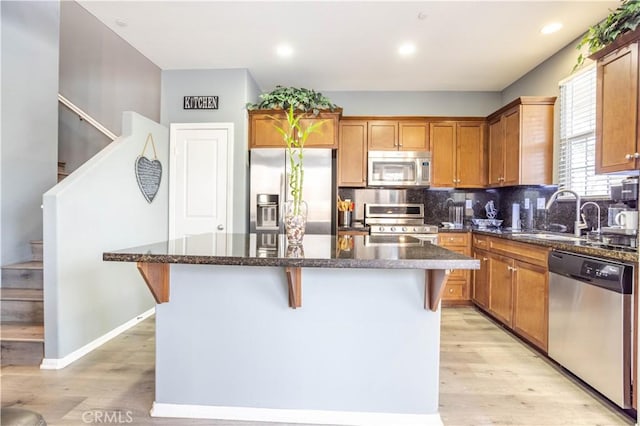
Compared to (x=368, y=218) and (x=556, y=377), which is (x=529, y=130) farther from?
(x=556, y=377)

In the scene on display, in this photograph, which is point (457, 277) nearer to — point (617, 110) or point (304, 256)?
point (617, 110)

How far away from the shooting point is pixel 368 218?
4.39 meters

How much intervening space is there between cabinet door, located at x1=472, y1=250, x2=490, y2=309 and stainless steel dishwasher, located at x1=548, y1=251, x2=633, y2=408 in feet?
3.64

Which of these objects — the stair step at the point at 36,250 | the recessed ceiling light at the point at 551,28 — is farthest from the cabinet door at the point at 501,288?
the stair step at the point at 36,250

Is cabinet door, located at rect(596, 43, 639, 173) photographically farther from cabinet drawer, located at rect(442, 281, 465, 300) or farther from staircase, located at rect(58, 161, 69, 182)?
staircase, located at rect(58, 161, 69, 182)

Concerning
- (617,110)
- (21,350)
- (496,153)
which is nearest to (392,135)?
(496,153)

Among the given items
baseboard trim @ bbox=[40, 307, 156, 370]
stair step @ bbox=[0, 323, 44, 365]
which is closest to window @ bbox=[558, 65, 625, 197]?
baseboard trim @ bbox=[40, 307, 156, 370]

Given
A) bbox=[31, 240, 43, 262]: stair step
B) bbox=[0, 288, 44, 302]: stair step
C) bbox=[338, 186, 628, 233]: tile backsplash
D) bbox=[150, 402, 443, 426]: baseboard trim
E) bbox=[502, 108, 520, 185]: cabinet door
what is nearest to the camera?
bbox=[150, 402, 443, 426]: baseboard trim

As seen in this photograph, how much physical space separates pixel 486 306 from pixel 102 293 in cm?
381

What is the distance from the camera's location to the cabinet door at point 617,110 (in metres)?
2.11

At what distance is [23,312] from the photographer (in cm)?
275

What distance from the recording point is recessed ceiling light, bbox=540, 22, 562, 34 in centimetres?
288

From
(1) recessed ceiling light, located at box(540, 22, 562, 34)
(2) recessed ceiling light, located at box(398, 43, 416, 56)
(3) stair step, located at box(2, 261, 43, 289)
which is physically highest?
(2) recessed ceiling light, located at box(398, 43, 416, 56)

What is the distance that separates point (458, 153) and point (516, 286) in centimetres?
199
